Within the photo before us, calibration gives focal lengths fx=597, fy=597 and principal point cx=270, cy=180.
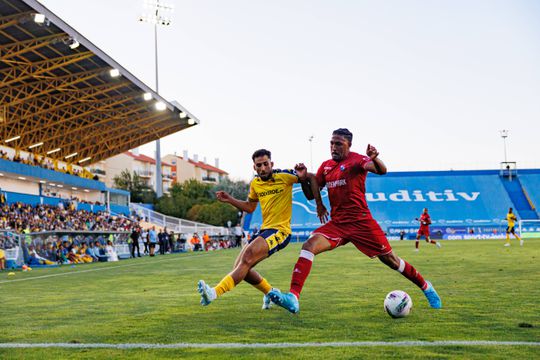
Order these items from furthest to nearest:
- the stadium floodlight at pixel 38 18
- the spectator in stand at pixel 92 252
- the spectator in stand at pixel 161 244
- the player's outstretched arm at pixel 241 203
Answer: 1. the spectator in stand at pixel 161 244
2. the spectator in stand at pixel 92 252
3. the stadium floodlight at pixel 38 18
4. the player's outstretched arm at pixel 241 203

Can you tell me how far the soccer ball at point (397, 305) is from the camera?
21.5ft

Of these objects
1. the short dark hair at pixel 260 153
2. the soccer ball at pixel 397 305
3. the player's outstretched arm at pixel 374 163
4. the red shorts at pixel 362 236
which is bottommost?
the soccer ball at pixel 397 305

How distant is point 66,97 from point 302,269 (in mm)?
43067

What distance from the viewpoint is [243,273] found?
6.68 m

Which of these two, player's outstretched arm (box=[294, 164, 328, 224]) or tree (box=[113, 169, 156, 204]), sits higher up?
tree (box=[113, 169, 156, 204])

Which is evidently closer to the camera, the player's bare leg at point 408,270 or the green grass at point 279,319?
the green grass at point 279,319

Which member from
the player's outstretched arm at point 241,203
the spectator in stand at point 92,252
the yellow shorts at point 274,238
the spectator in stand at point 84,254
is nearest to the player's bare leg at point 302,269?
the yellow shorts at point 274,238

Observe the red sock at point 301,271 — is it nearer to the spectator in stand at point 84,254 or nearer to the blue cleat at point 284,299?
the blue cleat at point 284,299

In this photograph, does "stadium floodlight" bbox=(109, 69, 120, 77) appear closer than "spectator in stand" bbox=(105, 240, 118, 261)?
No

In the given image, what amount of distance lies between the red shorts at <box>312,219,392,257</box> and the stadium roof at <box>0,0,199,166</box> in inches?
967

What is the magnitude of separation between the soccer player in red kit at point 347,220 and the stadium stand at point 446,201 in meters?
47.2

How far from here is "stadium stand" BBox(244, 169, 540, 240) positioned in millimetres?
55844

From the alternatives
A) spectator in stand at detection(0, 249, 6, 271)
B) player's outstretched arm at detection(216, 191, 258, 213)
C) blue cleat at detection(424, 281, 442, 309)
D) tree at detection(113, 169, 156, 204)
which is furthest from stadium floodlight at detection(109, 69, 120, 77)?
tree at detection(113, 169, 156, 204)

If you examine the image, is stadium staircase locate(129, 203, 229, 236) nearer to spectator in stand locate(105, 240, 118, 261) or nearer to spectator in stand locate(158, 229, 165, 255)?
spectator in stand locate(158, 229, 165, 255)
